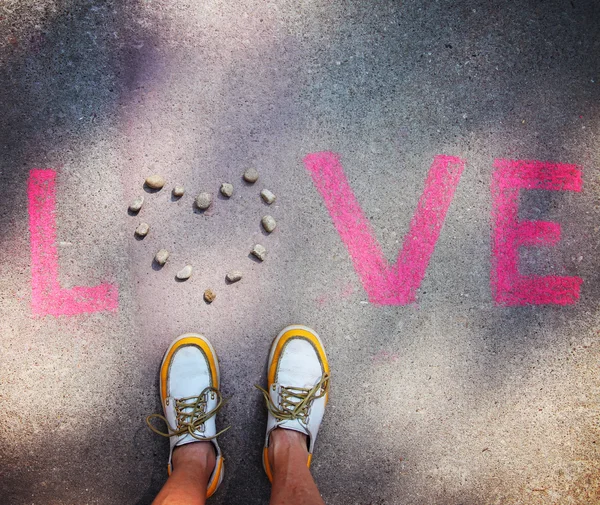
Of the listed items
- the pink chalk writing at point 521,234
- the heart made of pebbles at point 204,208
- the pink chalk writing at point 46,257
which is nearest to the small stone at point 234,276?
the heart made of pebbles at point 204,208

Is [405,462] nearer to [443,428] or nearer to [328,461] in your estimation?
[443,428]

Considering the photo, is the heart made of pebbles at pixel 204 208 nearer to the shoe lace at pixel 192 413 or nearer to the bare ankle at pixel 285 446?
the shoe lace at pixel 192 413

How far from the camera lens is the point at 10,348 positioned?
5.28 ft

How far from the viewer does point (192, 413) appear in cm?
161

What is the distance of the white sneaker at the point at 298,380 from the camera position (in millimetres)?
1623

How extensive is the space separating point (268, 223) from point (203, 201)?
29 centimetres

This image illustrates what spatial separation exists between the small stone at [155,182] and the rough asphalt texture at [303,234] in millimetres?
43

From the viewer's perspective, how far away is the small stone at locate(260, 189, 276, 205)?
163 centimetres

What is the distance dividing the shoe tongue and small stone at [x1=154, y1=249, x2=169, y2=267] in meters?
0.86

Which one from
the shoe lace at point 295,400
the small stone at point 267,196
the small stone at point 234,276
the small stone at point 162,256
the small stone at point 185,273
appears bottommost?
the shoe lace at point 295,400

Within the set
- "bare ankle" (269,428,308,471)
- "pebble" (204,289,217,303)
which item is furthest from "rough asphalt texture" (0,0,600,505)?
"bare ankle" (269,428,308,471)

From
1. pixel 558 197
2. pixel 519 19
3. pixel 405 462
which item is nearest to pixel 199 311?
pixel 405 462

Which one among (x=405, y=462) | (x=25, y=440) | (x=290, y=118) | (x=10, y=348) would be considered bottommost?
(x=405, y=462)

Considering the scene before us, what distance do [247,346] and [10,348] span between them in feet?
3.32
